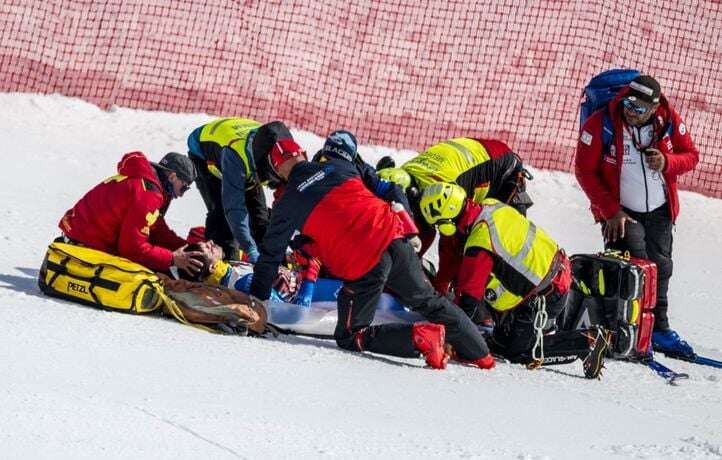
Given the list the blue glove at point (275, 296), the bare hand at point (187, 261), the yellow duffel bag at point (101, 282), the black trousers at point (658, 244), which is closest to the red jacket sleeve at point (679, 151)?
the black trousers at point (658, 244)

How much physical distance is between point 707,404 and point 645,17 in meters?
7.56

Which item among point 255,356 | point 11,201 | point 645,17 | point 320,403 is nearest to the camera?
point 320,403

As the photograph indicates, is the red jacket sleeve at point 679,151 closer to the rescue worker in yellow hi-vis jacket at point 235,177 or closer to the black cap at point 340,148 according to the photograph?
the black cap at point 340,148

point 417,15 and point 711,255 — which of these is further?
point 417,15

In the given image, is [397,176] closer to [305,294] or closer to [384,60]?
[305,294]

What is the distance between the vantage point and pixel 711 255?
1051cm

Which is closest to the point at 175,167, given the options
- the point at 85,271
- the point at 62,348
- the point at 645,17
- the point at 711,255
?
the point at 85,271

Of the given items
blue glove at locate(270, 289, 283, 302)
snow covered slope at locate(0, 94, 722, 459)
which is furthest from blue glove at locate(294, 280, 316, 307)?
snow covered slope at locate(0, 94, 722, 459)

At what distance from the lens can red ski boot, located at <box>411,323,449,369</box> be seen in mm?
5863

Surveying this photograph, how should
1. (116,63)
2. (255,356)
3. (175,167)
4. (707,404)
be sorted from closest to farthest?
(255,356)
(707,404)
(175,167)
(116,63)

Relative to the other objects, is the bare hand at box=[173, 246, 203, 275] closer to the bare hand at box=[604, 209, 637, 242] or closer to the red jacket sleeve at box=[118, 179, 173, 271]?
the red jacket sleeve at box=[118, 179, 173, 271]

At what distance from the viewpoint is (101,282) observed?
19.8 ft

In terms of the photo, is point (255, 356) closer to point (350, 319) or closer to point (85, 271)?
point (350, 319)

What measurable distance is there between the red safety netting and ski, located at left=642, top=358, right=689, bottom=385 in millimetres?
5228
